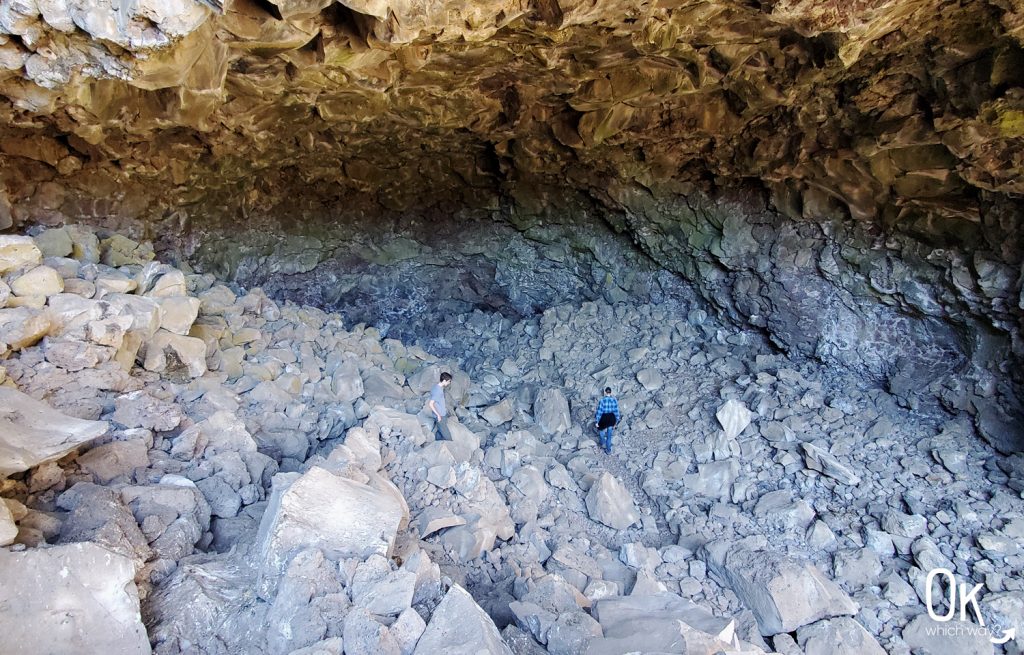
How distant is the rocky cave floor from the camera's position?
2631 mm

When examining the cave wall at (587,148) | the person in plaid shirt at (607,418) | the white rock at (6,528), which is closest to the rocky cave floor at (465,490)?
the white rock at (6,528)

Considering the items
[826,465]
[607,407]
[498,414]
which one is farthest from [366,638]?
[826,465]

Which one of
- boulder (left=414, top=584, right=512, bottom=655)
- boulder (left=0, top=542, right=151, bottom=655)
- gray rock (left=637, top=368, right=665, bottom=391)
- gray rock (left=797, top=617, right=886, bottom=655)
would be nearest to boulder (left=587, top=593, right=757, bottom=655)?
boulder (left=414, top=584, right=512, bottom=655)

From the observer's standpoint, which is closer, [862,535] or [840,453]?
[862,535]

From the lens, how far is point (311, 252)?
8.65 meters

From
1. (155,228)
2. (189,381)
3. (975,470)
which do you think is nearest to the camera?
(189,381)

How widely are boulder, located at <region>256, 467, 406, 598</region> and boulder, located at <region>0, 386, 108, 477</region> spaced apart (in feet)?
3.48

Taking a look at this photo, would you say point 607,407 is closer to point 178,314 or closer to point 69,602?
point 178,314

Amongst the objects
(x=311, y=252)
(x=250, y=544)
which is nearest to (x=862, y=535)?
(x=250, y=544)

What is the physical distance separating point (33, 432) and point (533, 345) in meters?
5.92

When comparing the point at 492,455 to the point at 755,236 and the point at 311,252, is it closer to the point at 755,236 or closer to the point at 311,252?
the point at 755,236

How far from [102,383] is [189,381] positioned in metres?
0.75

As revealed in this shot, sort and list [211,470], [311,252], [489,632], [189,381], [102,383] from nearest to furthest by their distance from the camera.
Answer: [489,632] < [211,470] < [102,383] < [189,381] < [311,252]

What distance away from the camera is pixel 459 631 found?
2453 mm
